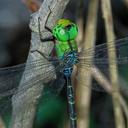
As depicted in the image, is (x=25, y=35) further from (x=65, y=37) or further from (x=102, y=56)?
(x=65, y=37)

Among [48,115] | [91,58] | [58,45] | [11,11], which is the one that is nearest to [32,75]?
[58,45]

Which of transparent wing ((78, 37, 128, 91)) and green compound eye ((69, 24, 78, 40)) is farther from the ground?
green compound eye ((69, 24, 78, 40))

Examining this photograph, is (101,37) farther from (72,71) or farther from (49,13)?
(49,13)

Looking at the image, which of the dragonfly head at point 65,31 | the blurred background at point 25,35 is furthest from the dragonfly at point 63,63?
the blurred background at point 25,35

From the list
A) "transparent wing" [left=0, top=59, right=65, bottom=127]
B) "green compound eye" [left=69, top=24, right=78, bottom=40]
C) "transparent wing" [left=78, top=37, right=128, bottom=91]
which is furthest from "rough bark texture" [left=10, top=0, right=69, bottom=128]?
"transparent wing" [left=78, top=37, right=128, bottom=91]

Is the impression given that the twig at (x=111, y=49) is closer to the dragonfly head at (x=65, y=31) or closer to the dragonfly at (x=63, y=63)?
the dragonfly at (x=63, y=63)

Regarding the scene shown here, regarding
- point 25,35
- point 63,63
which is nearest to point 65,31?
point 63,63

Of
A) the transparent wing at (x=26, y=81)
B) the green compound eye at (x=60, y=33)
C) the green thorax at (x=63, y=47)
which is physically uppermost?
the green compound eye at (x=60, y=33)

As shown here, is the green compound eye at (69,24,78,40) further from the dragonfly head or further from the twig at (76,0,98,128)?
the twig at (76,0,98,128)

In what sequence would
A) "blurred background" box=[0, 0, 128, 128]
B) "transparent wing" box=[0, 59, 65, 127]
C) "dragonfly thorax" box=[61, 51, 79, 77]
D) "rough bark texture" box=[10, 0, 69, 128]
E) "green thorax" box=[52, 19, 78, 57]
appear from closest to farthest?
"rough bark texture" box=[10, 0, 69, 128], "transparent wing" box=[0, 59, 65, 127], "green thorax" box=[52, 19, 78, 57], "dragonfly thorax" box=[61, 51, 79, 77], "blurred background" box=[0, 0, 128, 128]
